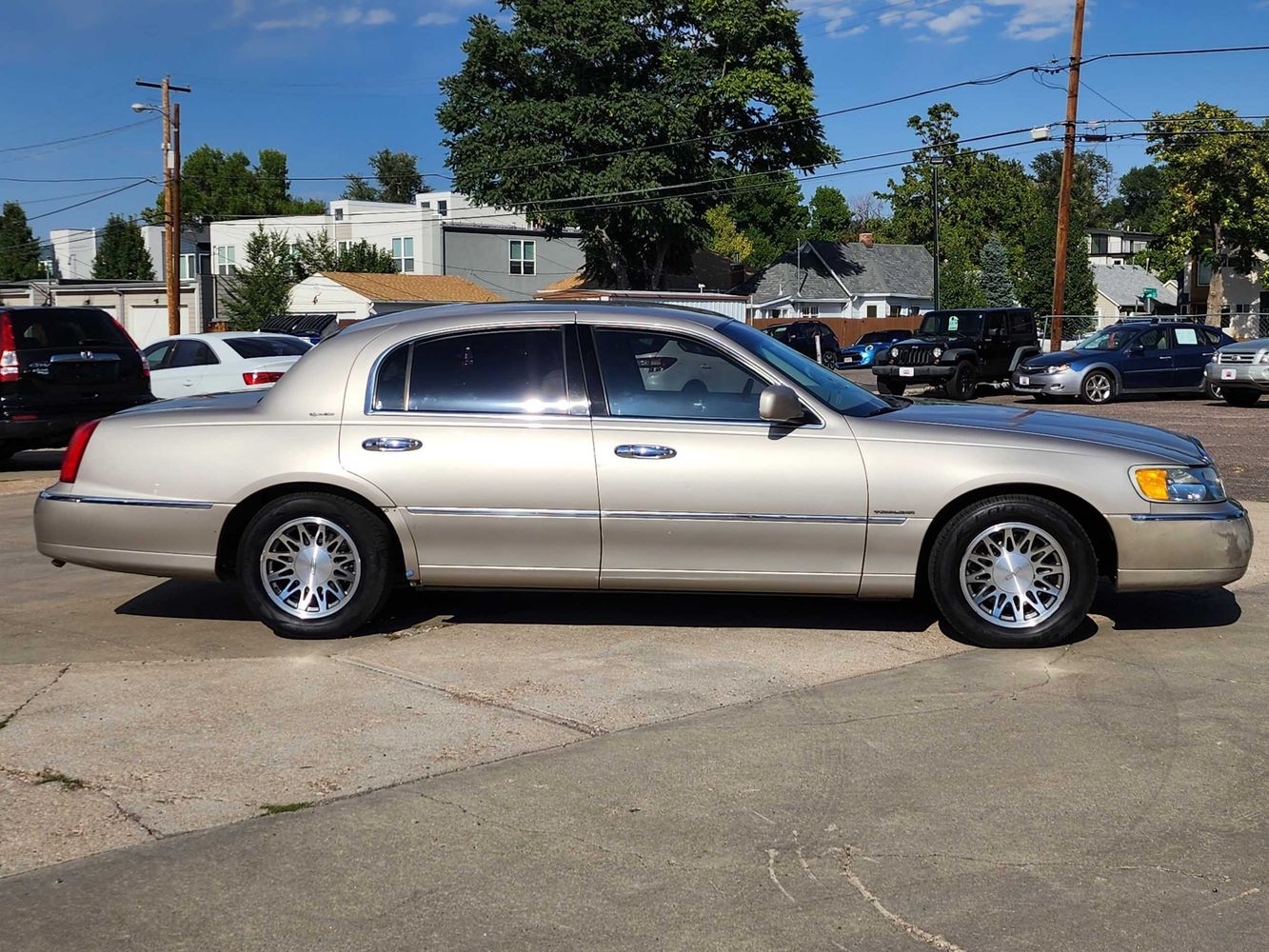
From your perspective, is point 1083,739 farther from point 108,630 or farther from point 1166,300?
point 1166,300

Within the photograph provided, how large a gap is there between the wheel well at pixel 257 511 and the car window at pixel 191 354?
11869 mm

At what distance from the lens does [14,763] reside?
476 cm

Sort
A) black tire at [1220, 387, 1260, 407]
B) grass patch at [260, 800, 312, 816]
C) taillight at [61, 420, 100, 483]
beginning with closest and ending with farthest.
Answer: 1. grass patch at [260, 800, 312, 816]
2. taillight at [61, 420, 100, 483]
3. black tire at [1220, 387, 1260, 407]

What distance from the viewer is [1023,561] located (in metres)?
6.30

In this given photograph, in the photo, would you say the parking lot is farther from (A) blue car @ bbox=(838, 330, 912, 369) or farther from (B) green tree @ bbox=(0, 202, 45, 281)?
(B) green tree @ bbox=(0, 202, 45, 281)

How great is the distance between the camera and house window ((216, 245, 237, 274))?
69.0 metres

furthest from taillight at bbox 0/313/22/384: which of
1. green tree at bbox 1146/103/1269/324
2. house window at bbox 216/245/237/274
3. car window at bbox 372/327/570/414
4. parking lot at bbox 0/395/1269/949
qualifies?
house window at bbox 216/245/237/274

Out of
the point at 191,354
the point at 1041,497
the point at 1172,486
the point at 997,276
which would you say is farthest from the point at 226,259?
the point at 1172,486

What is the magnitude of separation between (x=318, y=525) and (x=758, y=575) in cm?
216

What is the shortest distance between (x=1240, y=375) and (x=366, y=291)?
3971 cm

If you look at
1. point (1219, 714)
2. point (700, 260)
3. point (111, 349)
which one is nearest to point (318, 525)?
point (1219, 714)

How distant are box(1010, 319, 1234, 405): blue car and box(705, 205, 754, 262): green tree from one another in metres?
61.2

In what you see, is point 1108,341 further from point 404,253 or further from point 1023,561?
point 404,253

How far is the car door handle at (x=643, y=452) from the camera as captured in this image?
6.29 metres
